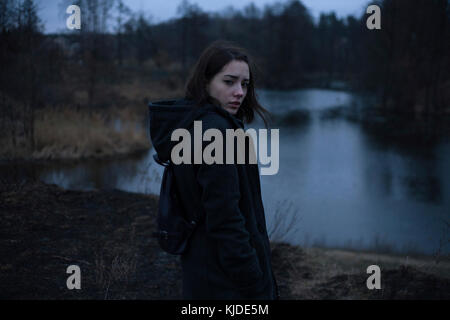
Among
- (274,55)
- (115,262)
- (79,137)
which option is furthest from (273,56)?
(115,262)

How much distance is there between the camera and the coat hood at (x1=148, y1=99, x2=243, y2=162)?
1681 millimetres

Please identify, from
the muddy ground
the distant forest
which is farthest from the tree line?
the muddy ground

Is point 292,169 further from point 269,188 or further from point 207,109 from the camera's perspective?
point 207,109

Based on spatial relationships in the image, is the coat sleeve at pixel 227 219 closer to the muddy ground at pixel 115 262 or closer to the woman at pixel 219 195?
the woman at pixel 219 195

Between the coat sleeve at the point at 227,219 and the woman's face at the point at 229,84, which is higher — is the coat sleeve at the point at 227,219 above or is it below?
below

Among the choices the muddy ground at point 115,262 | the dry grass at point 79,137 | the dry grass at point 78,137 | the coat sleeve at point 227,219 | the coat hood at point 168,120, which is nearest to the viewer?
the coat sleeve at point 227,219

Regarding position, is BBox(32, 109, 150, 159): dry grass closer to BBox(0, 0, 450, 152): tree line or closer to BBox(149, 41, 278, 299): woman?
BBox(0, 0, 450, 152): tree line

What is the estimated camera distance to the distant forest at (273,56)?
784 centimetres

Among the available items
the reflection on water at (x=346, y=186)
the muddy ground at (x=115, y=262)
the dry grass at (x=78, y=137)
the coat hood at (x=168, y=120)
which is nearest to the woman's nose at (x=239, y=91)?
the coat hood at (x=168, y=120)

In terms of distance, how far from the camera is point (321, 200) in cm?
817

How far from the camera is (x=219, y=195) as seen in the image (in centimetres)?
149

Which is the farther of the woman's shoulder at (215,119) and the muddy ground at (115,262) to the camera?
the muddy ground at (115,262)
